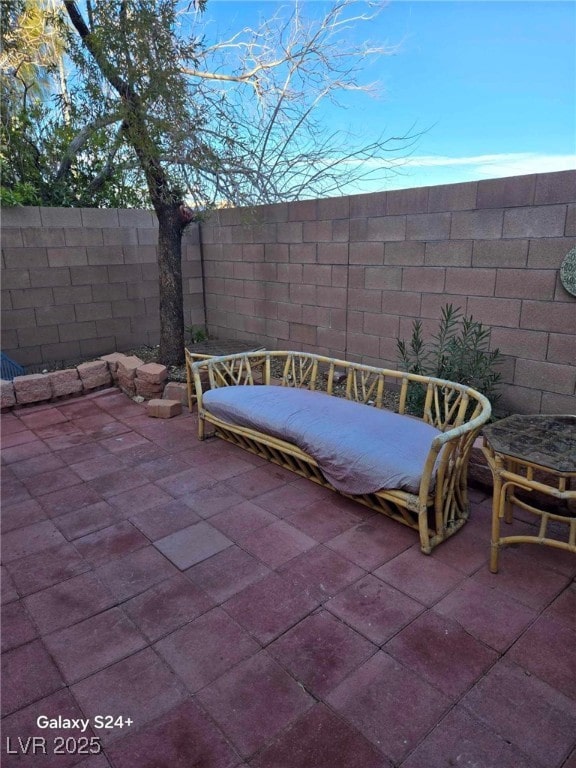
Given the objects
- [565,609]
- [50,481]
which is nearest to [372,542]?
[565,609]

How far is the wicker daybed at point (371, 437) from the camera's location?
2.33m

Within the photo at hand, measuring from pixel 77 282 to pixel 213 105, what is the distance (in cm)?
227

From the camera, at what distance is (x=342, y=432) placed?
9.00 ft

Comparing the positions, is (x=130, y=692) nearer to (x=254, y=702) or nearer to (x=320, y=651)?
(x=254, y=702)

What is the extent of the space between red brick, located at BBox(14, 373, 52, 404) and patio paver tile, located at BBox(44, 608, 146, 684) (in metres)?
3.12

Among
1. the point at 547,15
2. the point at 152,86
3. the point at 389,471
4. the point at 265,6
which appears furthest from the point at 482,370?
the point at 265,6

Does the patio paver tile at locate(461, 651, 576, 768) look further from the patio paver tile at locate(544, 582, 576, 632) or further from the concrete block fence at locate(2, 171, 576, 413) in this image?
the concrete block fence at locate(2, 171, 576, 413)

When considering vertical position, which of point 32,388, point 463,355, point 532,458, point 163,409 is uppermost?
point 463,355

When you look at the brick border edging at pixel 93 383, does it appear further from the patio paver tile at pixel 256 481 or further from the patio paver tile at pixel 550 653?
the patio paver tile at pixel 550 653

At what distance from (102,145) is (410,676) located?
14.7 ft

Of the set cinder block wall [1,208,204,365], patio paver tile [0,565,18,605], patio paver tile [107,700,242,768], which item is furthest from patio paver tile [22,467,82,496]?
cinder block wall [1,208,204,365]

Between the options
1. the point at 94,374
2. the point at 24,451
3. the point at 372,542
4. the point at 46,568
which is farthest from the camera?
the point at 94,374

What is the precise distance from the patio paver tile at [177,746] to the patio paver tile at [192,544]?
0.77 m

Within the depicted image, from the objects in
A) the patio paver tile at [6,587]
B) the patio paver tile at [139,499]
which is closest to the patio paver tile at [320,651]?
the patio paver tile at [6,587]
